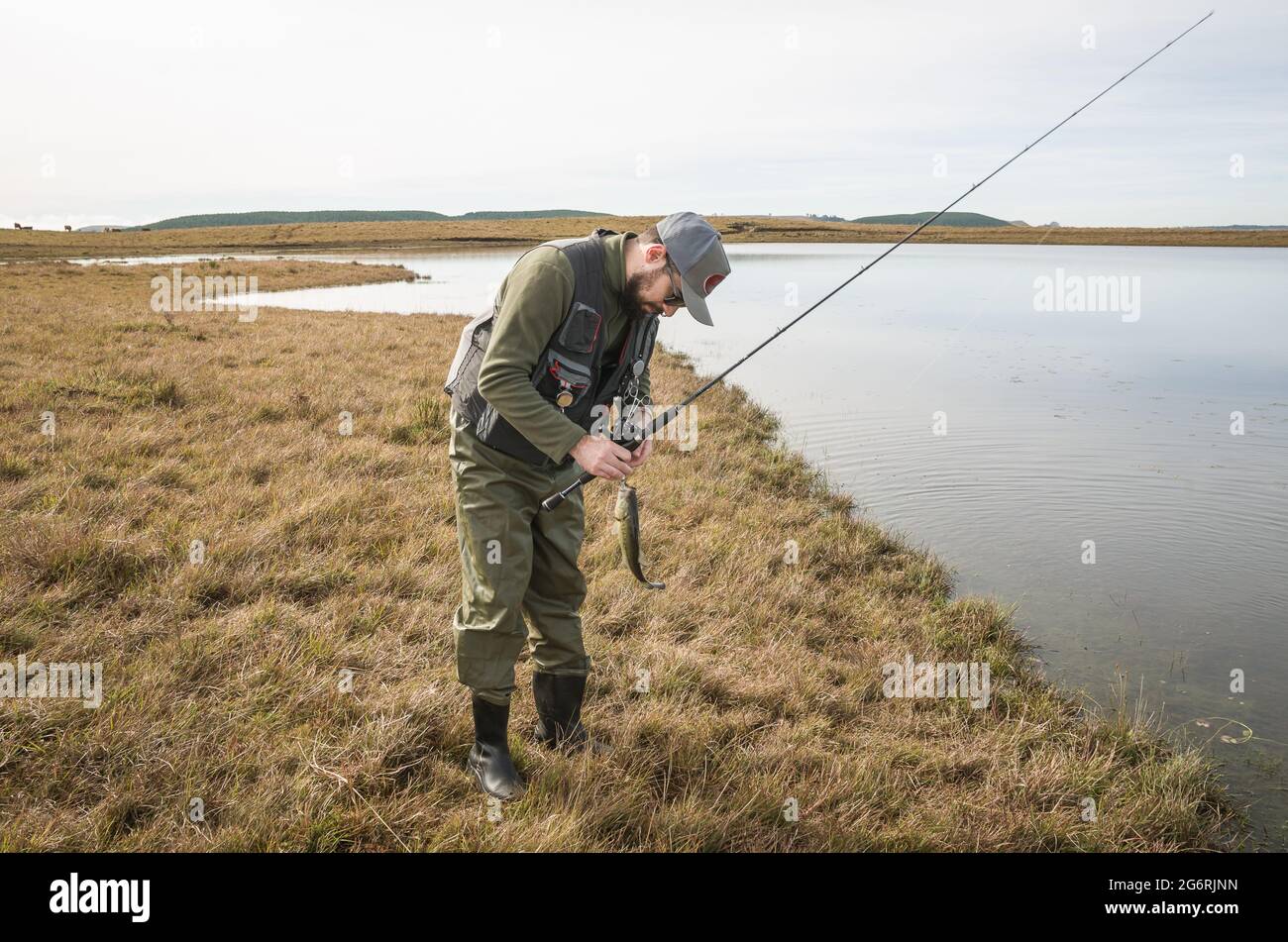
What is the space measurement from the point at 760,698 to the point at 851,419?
9.18 meters

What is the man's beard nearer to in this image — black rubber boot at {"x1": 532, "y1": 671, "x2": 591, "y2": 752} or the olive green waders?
the olive green waders

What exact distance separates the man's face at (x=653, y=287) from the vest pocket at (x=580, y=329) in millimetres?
192

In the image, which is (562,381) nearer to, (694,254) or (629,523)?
(694,254)

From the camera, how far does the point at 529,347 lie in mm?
3006

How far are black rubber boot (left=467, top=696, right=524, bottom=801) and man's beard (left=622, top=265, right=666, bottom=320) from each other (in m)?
1.79

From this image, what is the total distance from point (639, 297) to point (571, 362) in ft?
1.30

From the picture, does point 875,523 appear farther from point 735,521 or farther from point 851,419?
point 851,419

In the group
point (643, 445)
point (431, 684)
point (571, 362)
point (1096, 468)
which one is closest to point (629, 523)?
point (643, 445)

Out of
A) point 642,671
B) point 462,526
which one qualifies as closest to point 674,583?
point 642,671

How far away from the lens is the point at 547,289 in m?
2.98

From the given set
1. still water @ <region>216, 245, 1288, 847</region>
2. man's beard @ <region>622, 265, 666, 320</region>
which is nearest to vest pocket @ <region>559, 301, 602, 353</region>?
man's beard @ <region>622, 265, 666, 320</region>

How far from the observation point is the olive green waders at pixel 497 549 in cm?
321

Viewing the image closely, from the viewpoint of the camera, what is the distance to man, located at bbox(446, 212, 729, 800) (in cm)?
301

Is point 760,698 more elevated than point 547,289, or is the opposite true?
point 547,289
